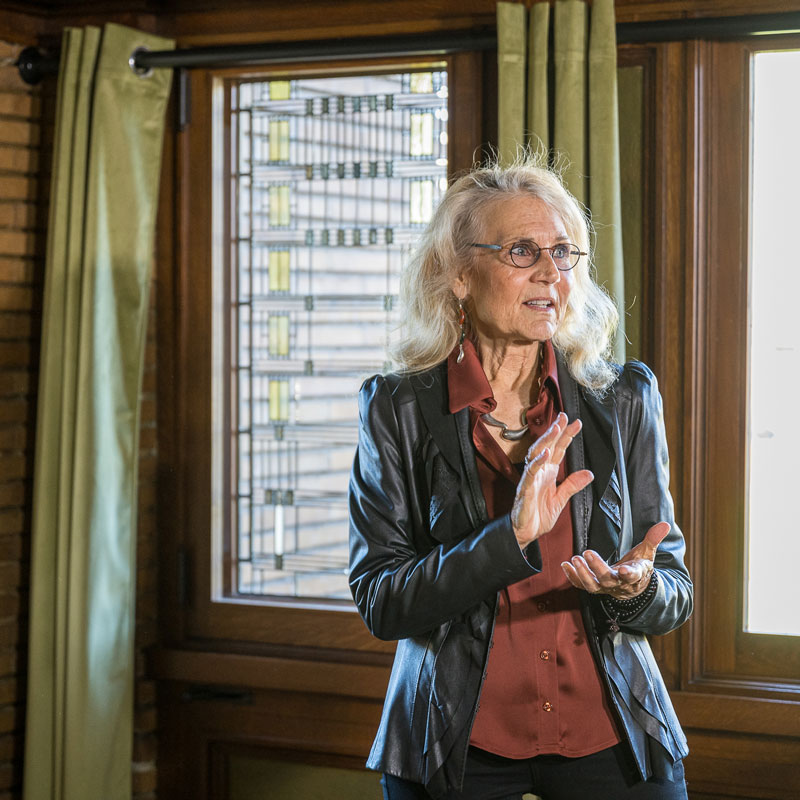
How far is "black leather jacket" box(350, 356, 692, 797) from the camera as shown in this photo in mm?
1438

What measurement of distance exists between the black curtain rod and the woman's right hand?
4.00ft

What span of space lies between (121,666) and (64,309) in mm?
924

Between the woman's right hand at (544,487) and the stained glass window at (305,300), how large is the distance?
1269mm

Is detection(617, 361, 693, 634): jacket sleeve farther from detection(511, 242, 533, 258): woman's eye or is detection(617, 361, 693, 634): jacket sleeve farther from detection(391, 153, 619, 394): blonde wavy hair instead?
detection(511, 242, 533, 258): woman's eye

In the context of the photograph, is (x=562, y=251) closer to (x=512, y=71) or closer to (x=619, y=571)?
(x=619, y=571)

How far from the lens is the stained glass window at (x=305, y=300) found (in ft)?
8.72

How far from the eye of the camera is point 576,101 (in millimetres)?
2260

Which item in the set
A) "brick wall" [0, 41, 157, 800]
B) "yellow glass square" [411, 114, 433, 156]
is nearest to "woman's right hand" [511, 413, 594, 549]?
"yellow glass square" [411, 114, 433, 156]

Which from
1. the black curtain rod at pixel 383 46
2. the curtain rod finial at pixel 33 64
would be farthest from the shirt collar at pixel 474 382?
the curtain rod finial at pixel 33 64

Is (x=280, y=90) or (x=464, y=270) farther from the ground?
(x=280, y=90)

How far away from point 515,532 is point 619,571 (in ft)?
0.49

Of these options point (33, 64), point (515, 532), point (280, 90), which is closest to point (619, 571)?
point (515, 532)

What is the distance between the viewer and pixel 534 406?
5.33 feet

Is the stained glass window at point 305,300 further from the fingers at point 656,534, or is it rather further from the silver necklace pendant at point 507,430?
the fingers at point 656,534
